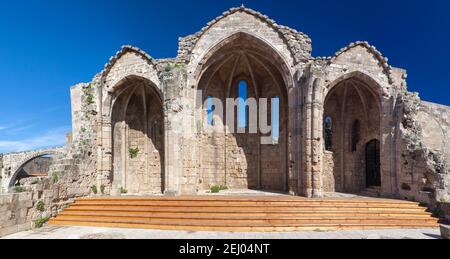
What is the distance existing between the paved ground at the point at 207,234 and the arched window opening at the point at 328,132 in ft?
24.7

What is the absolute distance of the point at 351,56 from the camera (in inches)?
467

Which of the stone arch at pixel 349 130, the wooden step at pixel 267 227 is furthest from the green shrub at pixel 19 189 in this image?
the stone arch at pixel 349 130

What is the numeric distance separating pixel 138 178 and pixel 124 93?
4858 millimetres

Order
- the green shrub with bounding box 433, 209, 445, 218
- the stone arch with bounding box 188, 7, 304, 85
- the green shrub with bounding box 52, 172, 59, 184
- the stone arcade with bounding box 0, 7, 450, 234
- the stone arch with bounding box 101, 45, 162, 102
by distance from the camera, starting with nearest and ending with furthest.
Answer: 1. the green shrub with bounding box 433, 209, 445, 218
2. the green shrub with bounding box 52, 172, 59, 184
3. the stone arcade with bounding box 0, 7, 450, 234
4. the stone arch with bounding box 188, 7, 304, 85
5. the stone arch with bounding box 101, 45, 162, 102

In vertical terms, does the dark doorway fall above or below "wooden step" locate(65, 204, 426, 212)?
above

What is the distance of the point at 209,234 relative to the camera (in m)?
7.12

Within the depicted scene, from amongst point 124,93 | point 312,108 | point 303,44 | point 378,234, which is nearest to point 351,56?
point 303,44

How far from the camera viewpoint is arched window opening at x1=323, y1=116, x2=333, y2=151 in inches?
580

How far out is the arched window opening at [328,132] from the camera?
14726mm

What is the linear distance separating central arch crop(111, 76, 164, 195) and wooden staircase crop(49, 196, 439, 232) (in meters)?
4.29

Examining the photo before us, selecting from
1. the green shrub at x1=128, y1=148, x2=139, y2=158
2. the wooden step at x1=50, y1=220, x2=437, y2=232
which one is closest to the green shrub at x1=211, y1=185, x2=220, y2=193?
the green shrub at x1=128, y1=148, x2=139, y2=158

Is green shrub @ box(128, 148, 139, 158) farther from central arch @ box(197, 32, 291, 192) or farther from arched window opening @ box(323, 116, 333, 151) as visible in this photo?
arched window opening @ box(323, 116, 333, 151)

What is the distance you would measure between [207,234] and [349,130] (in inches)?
434

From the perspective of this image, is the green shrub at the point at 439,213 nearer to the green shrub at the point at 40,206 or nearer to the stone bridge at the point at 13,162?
the green shrub at the point at 40,206
